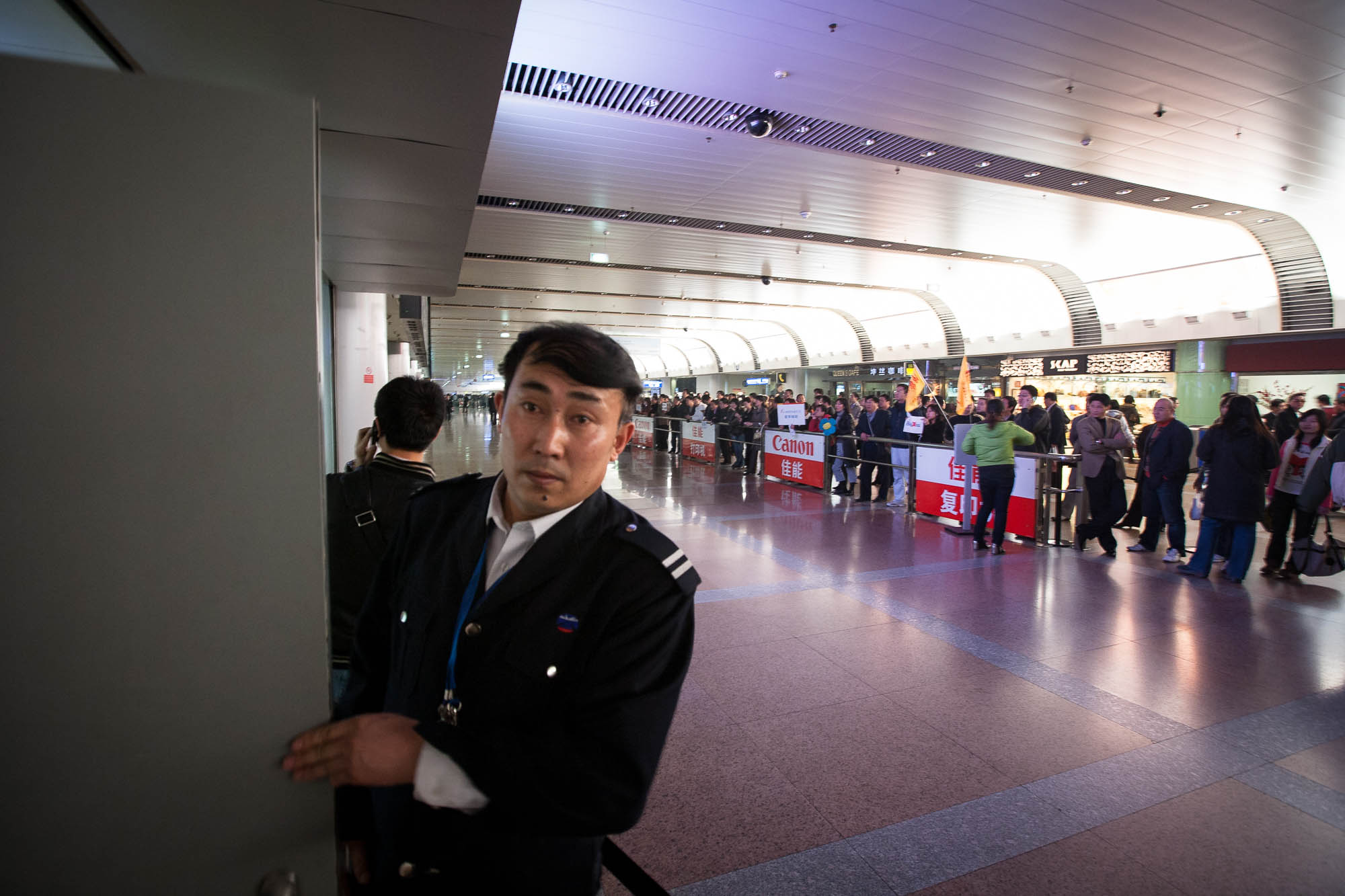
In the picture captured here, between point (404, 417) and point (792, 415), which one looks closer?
point (404, 417)

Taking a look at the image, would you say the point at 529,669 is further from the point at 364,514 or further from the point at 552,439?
the point at 364,514

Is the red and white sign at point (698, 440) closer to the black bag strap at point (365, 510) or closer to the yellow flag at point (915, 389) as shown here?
the yellow flag at point (915, 389)

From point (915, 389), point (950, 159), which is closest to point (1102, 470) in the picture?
point (915, 389)

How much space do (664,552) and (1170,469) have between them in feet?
25.9

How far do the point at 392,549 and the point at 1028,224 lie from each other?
16.0m

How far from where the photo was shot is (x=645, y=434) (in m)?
23.9

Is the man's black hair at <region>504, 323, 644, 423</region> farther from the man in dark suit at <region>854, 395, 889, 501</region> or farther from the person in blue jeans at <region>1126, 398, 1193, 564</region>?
the man in dark suit at <region>854, 395, 889, 501</region>

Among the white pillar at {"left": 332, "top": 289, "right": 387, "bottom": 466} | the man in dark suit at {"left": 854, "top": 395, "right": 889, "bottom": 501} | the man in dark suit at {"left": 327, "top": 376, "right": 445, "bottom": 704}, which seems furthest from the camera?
the man in dark suit at {"left": 854, "top": 395, "right": 889, "bottom": 501}

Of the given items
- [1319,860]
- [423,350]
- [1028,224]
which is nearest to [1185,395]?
[1028,224]

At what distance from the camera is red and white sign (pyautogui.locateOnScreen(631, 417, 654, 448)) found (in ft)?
74.3

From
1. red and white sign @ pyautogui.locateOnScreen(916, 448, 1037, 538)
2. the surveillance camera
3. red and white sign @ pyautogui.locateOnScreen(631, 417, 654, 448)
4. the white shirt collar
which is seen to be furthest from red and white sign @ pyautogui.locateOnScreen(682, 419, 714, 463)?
the white shirt collar

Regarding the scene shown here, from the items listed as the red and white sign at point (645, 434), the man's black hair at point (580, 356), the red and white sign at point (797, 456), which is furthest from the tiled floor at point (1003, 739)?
the red and white sign at point (645, 434)

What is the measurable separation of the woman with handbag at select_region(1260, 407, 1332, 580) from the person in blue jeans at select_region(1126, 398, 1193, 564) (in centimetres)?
72

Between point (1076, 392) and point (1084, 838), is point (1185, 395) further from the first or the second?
point (1084, 838)
